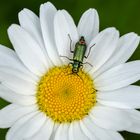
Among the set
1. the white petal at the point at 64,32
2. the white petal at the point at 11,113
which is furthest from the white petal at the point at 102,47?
the white petal at the point at 11,113

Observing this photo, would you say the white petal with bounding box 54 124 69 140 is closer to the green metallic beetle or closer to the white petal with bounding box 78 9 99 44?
the green metallic beetle

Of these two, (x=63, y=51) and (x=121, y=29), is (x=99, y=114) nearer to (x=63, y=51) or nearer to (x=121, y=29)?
(x=63, y=51)

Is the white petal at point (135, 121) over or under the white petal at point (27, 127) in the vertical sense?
over

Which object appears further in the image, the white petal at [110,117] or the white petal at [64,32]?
the white petal at [64,32]

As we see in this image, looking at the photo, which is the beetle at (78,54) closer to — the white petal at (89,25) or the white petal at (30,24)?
the white petal at (89,25)

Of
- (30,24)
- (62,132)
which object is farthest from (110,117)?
(30,24)

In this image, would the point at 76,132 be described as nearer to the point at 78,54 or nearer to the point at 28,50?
the point at 78,54
